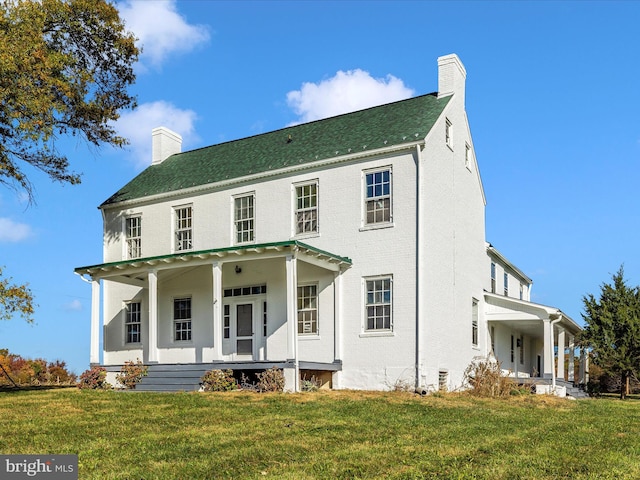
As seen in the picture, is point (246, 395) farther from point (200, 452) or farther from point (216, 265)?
point (200, 452)

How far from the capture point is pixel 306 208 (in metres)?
21.2

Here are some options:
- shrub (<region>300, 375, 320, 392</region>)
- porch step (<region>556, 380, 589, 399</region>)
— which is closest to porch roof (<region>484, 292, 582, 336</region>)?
porch step (<region>556, 380, 589, 399</region>)

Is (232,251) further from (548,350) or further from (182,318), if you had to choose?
(548,350)

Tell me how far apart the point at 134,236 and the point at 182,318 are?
4.00 meters

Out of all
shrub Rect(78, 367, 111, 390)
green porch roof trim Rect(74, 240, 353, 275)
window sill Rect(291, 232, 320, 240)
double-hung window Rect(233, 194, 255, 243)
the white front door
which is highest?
double-hung window Rect(233, 194, 255, 243)

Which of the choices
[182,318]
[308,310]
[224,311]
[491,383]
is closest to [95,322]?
[182,318]

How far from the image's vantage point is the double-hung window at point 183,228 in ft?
77.9

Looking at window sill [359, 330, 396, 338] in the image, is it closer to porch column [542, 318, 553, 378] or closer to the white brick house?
the white brick house

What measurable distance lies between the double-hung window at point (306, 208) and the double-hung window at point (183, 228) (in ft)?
14.2

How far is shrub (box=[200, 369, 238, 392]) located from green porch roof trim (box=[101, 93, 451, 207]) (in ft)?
21.7

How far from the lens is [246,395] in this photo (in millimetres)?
16547

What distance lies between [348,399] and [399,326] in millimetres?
3758

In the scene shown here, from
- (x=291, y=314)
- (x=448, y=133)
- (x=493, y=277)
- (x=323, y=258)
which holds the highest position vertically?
(x=448, y=133)

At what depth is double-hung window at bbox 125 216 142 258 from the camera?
82.1 ft
